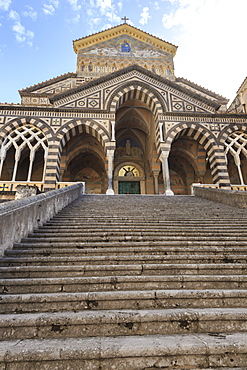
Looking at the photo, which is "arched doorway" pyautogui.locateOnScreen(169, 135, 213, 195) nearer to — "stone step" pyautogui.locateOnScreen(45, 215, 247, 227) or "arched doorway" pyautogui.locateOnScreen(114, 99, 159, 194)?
"arched doorway" pyautogui.locateOnScreen(114, 99, 159, 194)

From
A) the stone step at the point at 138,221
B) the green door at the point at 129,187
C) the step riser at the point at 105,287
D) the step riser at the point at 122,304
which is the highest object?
the green door at the point at 129,187

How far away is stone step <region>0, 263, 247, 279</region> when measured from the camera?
3.28m

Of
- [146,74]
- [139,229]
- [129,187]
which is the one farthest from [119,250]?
[146,74]

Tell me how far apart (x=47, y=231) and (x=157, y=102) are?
43.8ft

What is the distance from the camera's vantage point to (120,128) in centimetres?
1955

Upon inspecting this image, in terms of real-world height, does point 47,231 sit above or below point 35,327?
above

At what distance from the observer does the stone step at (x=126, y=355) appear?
1.82 meters

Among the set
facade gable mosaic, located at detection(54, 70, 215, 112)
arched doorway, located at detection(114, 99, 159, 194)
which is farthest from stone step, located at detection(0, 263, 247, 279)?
arched doorway, located at detection(114, 99, 159, 194)

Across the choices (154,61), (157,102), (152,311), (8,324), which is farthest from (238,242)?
(154,61)

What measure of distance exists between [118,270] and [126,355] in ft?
5.06

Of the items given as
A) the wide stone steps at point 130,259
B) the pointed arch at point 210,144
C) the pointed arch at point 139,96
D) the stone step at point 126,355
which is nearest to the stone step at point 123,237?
the wide stone steps at point 130,259

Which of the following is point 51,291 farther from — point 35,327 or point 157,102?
point 157,102

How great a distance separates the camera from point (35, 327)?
88.7 inches

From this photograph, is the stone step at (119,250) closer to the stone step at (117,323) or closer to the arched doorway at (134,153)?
the stone step at (117,323)
